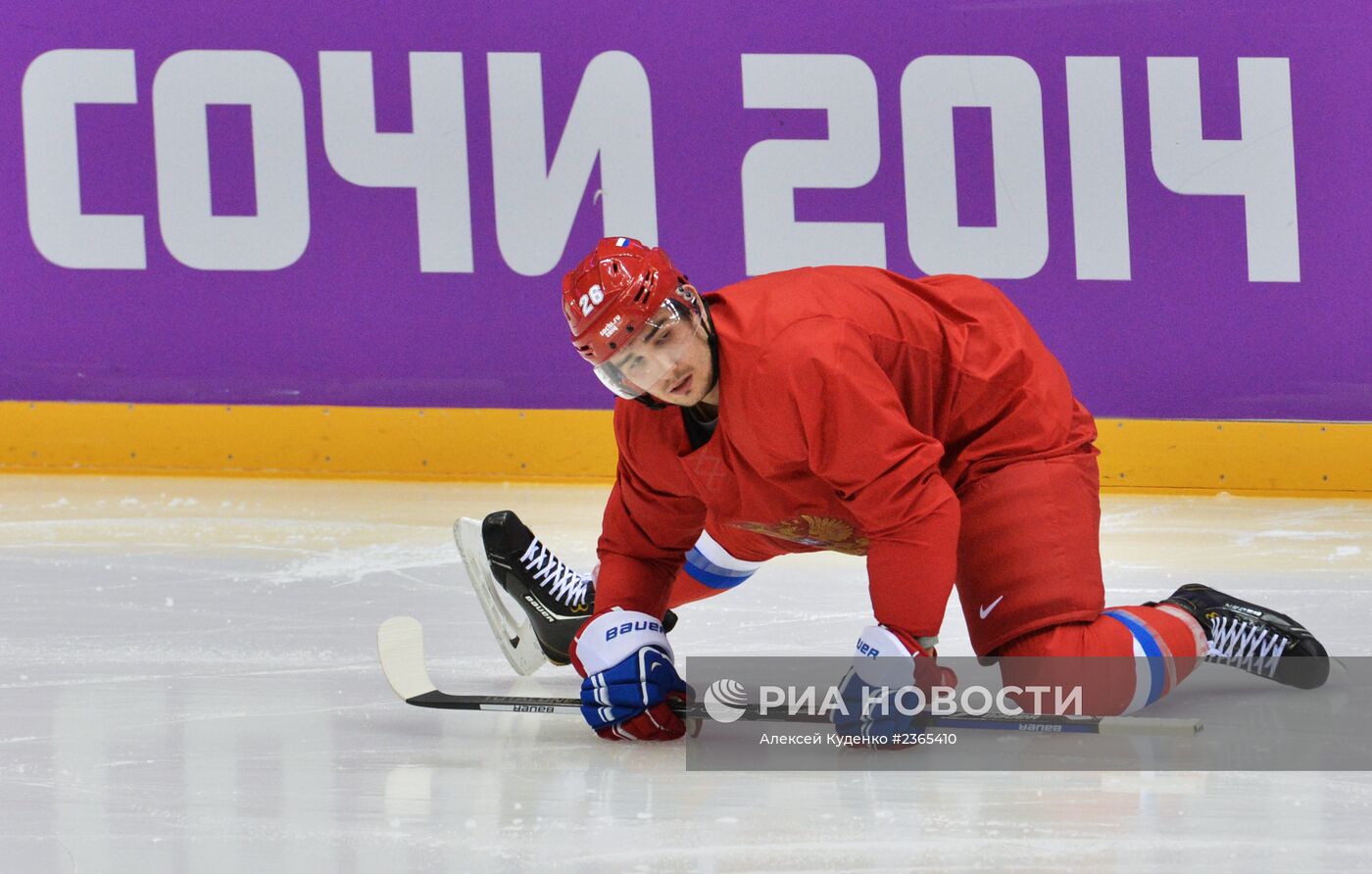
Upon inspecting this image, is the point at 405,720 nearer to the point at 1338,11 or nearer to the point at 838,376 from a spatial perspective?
the point at 838,376

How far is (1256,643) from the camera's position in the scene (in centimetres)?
269

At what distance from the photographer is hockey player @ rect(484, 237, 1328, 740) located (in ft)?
7.39

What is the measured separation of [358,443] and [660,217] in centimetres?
116

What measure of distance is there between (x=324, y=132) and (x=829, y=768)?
11.0 ft

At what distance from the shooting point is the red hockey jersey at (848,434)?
225 cm

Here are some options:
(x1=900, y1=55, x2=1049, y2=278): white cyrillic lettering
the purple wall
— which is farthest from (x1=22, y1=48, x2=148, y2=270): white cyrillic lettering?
(x1=900, y1=55, x2=1049, y2=278): white cyrillic lettering

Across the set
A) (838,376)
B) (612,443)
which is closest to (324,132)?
(612,443)

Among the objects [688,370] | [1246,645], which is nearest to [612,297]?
[688,370]

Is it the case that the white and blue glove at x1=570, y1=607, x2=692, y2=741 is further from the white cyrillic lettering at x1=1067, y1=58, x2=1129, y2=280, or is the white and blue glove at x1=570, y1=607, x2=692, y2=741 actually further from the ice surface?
the white cyrillic lettering at x1=1067, y1=58, x2=1129, y2=280

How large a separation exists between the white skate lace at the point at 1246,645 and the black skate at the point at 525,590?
3.01 feet

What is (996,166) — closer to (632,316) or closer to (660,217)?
(660,217)

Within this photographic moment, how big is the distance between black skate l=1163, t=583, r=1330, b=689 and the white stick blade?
121 cm

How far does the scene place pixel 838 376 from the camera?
2.24m

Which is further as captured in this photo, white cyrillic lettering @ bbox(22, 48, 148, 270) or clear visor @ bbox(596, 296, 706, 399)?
white cyrillic lettering @ bbox(22, 48, 148, 270)
